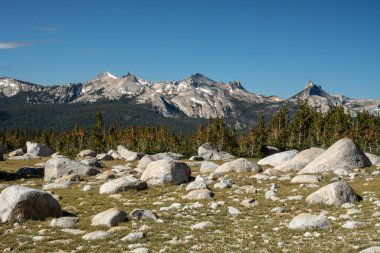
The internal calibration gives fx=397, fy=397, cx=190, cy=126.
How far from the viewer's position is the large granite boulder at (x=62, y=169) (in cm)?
5069

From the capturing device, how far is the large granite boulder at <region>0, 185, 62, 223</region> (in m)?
22.8

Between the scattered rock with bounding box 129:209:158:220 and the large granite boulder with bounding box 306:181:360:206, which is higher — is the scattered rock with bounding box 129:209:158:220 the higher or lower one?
the lower one

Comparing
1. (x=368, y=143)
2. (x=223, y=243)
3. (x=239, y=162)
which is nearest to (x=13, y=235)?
(x=223, y=243)

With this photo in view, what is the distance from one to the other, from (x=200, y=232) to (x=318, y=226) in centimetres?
599

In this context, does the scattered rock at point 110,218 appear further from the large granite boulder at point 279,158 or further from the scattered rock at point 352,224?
the large granite boulder at point 279,158

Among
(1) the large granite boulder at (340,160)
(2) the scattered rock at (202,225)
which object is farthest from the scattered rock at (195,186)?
(1) the large granite boulder at (340,160)

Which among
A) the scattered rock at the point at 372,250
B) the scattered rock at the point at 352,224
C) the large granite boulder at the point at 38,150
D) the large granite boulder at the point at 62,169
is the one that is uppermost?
the scattered rock at the point at 372,250

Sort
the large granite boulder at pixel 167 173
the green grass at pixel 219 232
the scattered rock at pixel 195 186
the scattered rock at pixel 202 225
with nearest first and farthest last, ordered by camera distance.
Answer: the green grass at pixel 219 232
the scattered rock at pixel 202 225
the scattered rock at pixel 195 186
the large granite boulder at pixel 167 173

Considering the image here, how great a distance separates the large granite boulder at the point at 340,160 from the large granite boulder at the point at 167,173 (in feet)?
50.2

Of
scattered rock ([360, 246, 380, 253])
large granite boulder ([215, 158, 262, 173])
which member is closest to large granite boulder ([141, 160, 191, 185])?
large granite boulder ([215, 158, 262, 173])

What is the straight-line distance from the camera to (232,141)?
12062 centimetres

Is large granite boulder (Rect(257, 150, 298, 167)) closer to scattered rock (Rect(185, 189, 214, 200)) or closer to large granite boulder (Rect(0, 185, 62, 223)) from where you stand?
scattered rock (Rect(185, 189, 214, 200))

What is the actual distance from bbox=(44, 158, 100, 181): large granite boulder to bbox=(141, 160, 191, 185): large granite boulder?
12.7 meters

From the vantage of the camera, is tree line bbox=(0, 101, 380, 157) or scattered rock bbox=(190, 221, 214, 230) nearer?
scattered rock bbox=(190, 221, 214, 230)
